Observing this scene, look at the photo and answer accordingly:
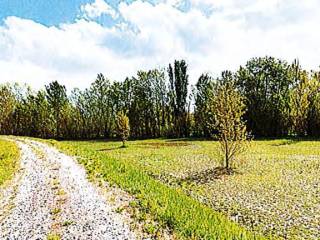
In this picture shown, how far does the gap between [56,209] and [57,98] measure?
70190 millimetres

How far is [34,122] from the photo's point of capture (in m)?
76.8

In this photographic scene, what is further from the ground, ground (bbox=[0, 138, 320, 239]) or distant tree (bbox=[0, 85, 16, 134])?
distant tree (bbox=[0, 85, 16, 134])

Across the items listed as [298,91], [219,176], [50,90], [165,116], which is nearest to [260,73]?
[298,91]

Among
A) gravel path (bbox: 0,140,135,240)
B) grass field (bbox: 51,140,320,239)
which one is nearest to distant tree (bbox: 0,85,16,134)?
grass field (bbox: 51,140,320,239)

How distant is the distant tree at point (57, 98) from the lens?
77.4 metres

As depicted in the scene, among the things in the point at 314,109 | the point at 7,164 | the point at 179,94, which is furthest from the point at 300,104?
the point at 7,164

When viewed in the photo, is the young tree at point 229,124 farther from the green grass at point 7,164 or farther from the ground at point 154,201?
the green grass at point 7,164

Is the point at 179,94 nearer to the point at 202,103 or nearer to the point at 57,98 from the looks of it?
the point at 202,103

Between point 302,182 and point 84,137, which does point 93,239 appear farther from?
point 84,137

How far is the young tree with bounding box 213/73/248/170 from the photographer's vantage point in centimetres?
2642

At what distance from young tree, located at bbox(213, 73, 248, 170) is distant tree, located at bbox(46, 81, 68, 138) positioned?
55.7m

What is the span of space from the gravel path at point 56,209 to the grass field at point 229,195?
143 cm

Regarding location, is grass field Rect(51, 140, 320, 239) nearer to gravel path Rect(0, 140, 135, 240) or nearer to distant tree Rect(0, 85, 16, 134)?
gravel path Rect(0, 140, 135, 240)

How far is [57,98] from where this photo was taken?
7925cm
